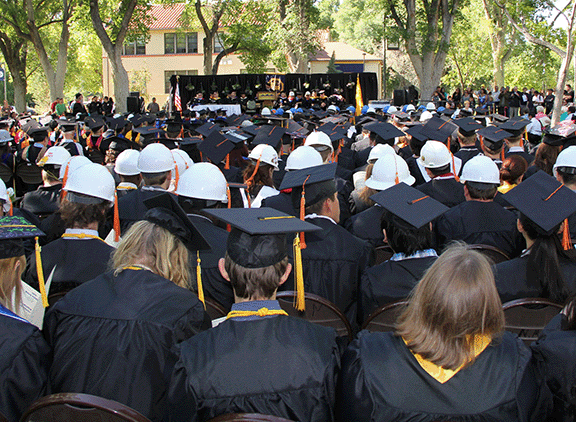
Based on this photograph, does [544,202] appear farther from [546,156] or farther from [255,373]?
[546,156]

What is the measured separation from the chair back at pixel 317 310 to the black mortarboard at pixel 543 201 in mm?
1351

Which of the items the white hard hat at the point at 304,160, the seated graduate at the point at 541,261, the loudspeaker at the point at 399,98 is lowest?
the seated graduate at the point at 541,261

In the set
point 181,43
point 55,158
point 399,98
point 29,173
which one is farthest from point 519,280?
point 181,43

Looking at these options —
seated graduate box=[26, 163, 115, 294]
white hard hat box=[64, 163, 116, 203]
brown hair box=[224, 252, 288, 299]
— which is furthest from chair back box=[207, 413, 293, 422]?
white hard hat box=[64, 163, 116, 203]

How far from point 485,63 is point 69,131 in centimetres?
4669

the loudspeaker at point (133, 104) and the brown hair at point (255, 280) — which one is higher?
the loudspeaker at point (133, 104)

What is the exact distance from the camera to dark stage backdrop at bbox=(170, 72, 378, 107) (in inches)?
1217

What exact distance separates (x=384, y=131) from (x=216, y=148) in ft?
9.07

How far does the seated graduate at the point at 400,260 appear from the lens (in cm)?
329

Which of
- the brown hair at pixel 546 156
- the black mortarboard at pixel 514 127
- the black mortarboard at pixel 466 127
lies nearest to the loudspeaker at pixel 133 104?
the black mortarboard at pixel 466 127

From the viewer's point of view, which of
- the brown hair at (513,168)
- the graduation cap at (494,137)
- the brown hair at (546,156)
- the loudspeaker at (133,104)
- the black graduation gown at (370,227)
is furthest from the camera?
the loudspeaker at (133,104)

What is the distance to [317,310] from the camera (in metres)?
2.96

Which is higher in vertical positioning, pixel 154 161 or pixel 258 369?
pixel 154 161

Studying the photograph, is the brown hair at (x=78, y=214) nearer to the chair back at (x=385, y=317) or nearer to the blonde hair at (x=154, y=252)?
the blonde hair at (x=154, y=252)
